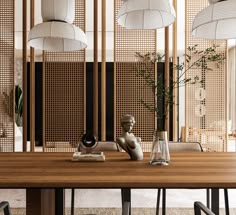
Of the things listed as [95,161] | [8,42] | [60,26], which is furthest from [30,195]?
[8,42]

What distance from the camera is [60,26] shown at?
7.55ft

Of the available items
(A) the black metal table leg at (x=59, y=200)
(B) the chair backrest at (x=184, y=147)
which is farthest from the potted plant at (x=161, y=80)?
(A) the black metal table leg at (x=59, y=200)

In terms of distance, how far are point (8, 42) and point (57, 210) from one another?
3.11m

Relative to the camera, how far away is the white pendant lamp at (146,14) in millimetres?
2084

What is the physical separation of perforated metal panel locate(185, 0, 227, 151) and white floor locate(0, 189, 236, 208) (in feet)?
2.55

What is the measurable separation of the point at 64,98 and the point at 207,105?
209 centimetres

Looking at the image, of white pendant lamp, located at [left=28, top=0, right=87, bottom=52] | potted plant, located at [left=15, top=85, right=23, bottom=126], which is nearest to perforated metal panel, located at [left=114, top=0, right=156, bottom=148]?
white pendant lamp, located at [left=28, top=0, right=87, bottom=52]

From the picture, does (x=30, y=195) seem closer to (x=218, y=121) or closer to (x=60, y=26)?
(x=60, y=26)

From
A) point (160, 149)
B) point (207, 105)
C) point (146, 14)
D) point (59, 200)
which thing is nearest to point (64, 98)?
point (207, 105)

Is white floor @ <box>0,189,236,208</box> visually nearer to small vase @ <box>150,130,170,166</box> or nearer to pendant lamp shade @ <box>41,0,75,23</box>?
small vase @ <box>150,130,170,166</box>

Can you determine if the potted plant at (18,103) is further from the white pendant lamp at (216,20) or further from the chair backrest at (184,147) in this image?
the white pendant lamp at (216,20)

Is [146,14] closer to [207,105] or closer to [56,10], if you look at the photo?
[56,10]

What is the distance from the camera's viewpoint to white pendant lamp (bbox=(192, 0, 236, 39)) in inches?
72.8

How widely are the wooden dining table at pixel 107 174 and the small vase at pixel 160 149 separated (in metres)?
0.05
